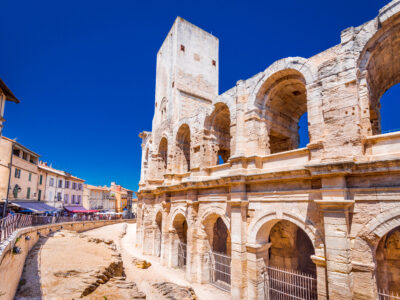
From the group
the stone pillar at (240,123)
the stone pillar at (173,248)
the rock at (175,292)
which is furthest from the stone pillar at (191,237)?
the stone pillar at (240,123)

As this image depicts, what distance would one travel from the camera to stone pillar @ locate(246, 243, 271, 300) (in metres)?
8.95

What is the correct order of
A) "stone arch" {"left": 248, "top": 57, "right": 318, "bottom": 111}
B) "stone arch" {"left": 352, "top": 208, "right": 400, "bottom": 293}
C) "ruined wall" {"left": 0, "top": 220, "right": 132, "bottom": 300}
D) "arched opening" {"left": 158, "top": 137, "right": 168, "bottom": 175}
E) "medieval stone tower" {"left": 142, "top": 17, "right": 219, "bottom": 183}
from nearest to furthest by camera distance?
"ruined wall" {"left": 0, "top": 220, "right": 132, "bottom": 300} < "stone arch" {"left": 352, "top": 208, "right": 400, "bottom": 293} < "stone arch" {"left": 248, "top": 57, "right": 318, "bottom": 111} < "medieval stone tower" {"left": 142, "top": 17, "right": 219, "bottom": 183} < "arched opening" {"left": 158, "top": 137, "right": 168, "bottom": 175}

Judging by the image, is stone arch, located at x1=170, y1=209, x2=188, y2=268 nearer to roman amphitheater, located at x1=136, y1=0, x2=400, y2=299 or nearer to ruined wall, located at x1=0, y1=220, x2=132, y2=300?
roman amphitheater, located at x1=136, y1=0, x2=400, y2=299

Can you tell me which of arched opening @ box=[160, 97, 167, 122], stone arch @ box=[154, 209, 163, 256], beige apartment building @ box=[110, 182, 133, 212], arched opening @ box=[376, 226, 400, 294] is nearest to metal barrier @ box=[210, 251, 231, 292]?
arched opening @ box=[376, 226, 400, 294]

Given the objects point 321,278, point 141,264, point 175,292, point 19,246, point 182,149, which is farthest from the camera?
point 182,149

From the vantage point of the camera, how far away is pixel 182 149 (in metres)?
15.9

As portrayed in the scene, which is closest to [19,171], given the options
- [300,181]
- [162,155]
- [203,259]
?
[162,155]

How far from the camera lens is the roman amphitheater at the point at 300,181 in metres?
6.65

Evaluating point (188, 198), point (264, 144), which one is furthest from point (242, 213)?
point (188, 198)

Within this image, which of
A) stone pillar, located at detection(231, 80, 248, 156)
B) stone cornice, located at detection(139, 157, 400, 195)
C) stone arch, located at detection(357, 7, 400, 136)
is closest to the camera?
stone cornice, located at detection(139, 157, 400, 195)

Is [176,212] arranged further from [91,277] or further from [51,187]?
[51,187]

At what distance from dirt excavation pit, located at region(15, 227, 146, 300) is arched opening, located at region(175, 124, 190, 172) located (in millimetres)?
6417

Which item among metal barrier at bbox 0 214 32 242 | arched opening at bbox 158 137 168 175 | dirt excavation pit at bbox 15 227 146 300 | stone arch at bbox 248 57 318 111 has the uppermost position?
stone arch at bbox 248 57 318 111

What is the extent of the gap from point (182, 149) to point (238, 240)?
25.7 ft
